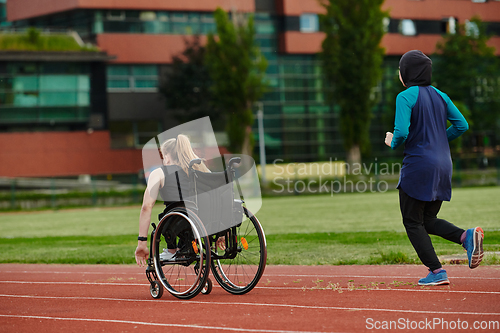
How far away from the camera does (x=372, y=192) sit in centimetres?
3216

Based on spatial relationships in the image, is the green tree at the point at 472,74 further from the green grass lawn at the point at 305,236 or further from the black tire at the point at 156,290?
the black tire at the point at 156,290

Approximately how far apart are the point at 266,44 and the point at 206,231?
4350 centimetres

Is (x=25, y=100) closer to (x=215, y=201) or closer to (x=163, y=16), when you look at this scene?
(x=163, y=16)

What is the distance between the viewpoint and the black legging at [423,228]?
6176 millimetres

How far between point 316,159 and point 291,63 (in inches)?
286

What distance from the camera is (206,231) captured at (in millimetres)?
6223

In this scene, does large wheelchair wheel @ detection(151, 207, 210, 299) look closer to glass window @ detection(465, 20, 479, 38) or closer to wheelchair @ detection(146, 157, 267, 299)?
wheelchair @ detection(146, 157, 267, 299)

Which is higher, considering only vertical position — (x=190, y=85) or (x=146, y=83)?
(x=146, y=83)

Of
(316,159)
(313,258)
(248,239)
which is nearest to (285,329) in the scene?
(248,239)

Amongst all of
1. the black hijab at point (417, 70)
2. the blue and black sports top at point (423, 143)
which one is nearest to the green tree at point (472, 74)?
the black hijab at point (417, 70)

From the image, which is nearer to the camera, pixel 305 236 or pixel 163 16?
pixel 305 236

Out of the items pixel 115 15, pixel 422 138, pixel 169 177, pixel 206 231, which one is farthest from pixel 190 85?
pixel 422 138

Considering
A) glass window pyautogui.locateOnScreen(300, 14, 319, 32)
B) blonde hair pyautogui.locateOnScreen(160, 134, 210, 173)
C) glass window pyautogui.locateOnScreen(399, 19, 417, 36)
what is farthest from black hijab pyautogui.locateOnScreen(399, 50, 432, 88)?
glass window pyautogui.locateOnScreen(399, 19, 417, 36)

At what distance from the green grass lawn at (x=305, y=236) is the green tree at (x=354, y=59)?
18.7 m
